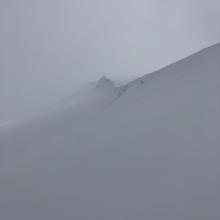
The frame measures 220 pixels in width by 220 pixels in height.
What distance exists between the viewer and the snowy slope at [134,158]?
1997mm

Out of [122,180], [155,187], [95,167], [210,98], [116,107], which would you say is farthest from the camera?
[116,107]

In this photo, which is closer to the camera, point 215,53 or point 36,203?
point 36,203

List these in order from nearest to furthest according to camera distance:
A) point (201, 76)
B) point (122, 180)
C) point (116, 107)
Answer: point (122, 180) → point (201, 76) → point (116, 107)

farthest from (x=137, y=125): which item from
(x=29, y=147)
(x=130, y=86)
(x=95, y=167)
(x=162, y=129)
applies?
(x=29, y=147)

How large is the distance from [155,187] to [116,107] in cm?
126

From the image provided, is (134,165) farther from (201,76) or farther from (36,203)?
(201,76)

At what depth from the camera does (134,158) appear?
2414 millimetres

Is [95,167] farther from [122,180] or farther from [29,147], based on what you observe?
[29,147]

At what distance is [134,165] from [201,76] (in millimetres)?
923

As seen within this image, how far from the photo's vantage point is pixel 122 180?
7.39ft

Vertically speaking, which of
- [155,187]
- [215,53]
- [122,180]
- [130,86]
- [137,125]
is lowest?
[155,187]

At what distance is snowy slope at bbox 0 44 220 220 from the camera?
2.00m

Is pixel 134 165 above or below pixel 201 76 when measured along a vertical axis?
below

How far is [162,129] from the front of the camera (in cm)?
257
